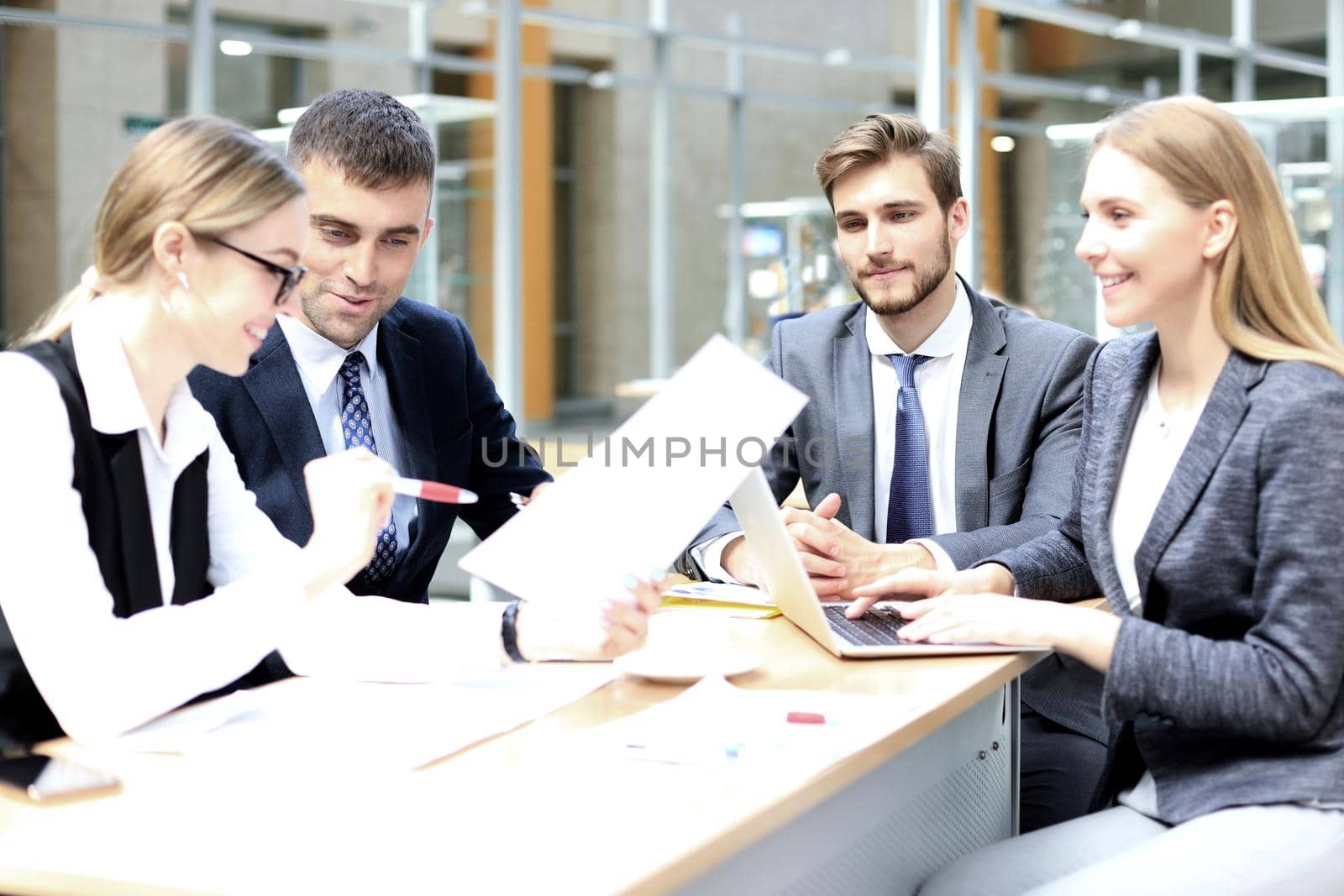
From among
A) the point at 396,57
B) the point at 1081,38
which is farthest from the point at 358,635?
the point at 1081,38

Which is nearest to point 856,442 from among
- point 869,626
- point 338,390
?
point 869,626

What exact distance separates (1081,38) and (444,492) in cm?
1110

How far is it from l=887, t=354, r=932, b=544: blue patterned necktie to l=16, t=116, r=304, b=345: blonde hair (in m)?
1.32

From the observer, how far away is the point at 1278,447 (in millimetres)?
1582

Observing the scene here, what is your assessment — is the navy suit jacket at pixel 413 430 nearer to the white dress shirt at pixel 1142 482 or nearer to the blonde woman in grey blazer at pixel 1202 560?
the blonde woman in grey blazer at pixel 1202 560

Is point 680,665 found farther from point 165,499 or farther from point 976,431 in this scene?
point 976,431

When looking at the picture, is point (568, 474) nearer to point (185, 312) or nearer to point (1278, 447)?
point (185, 312)

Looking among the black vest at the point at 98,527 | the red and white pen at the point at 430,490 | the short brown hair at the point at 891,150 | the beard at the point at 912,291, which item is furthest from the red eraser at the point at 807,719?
the short brown hair at the point at 891,150

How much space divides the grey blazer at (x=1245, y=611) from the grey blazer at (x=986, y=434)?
558 mm

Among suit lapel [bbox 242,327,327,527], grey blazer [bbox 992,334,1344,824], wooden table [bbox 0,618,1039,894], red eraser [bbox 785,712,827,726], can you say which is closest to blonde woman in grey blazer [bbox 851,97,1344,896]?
grey blazer [bbox 992,334,1344,824]

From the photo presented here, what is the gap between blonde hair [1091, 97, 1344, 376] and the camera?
5.55 ft

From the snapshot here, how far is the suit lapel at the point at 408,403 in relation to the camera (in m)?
2.34

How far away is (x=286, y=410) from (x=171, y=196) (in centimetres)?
67

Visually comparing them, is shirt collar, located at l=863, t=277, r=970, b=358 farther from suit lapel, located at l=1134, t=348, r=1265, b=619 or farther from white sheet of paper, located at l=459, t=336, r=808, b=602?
white sheet of paper, located at l=459, t=336, r=808, b=602
